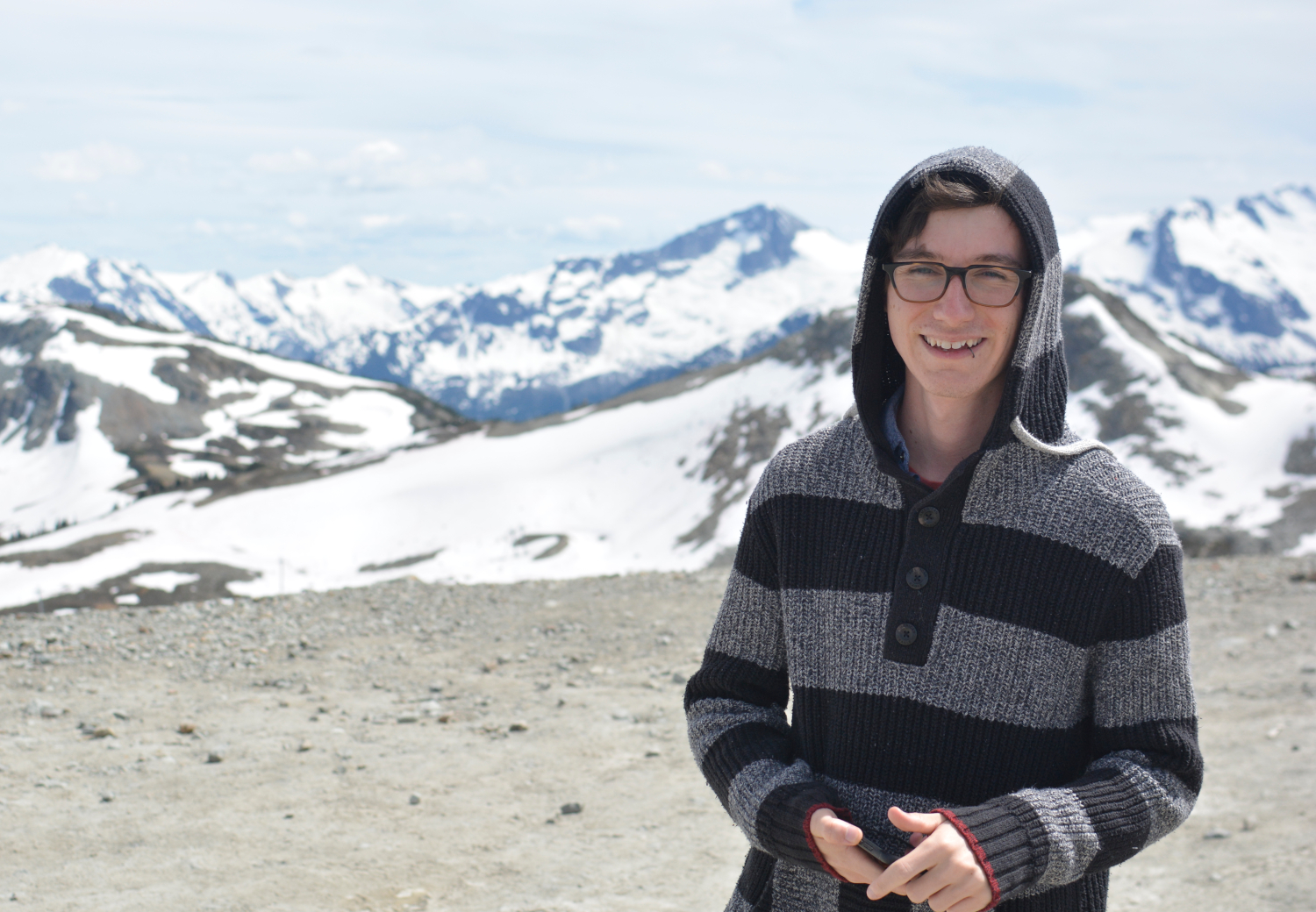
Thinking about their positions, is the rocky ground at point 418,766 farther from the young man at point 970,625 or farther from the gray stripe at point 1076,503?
the gray stripe at point 1076,503

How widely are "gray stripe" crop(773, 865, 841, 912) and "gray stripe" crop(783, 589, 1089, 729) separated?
0.72 m

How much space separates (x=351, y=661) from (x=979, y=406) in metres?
13.7

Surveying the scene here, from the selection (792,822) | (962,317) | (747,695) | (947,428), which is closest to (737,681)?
(747,695)

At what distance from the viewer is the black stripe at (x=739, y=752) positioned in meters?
3.97

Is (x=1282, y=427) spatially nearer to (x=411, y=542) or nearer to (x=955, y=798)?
(x=411, y=542)

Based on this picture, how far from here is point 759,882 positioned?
162 inches

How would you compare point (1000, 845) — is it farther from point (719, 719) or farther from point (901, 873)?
point (719, 719)

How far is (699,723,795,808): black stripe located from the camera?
3975mm

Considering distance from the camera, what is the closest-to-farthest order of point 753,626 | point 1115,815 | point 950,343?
point 1115,815 → point 950,343 → point 753,626

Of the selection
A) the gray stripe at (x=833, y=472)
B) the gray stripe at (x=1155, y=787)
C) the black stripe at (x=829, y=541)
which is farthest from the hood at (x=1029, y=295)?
the gray stripe at (x=1155, y=787)

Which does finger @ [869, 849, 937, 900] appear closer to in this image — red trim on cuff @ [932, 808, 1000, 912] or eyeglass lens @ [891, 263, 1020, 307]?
red trim on cuff @ [932, 808, 1000, 912]

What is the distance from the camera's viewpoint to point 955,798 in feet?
12.4

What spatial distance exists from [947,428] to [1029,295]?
1.91ft

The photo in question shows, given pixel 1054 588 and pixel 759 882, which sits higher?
pixel 1054 588
